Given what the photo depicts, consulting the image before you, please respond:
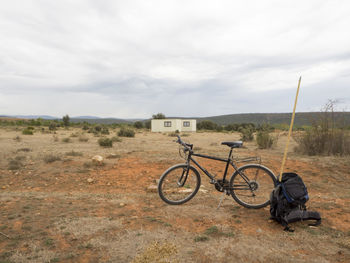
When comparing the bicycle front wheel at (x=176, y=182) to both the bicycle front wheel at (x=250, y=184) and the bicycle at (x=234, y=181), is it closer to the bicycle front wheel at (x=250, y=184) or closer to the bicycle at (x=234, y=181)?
the bicycle at (x=234, y=181)

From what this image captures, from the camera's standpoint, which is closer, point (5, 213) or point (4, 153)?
point (5, 213)

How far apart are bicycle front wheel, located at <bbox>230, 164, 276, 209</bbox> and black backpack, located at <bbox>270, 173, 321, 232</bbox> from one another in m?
0.60

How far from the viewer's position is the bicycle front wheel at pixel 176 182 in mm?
4246

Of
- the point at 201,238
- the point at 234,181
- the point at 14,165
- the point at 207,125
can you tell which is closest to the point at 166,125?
the point at 207,125

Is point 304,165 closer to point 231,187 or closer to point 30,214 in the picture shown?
point 231,187

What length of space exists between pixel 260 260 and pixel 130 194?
333 cm

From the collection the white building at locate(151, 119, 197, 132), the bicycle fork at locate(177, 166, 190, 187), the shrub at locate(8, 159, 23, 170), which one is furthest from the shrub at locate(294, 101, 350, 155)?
the white building at locate(151, 119, 197, 132)

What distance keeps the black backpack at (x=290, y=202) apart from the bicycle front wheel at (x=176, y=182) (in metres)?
1.47

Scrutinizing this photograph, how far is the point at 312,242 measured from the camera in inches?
117

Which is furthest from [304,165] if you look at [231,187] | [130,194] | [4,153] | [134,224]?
[4,153]

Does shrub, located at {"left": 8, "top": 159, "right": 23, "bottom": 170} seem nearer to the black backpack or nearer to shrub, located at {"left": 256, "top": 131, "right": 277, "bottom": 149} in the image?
the black backpack

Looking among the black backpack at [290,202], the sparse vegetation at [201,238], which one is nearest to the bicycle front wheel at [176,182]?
the sparse vegetation at [201,238]

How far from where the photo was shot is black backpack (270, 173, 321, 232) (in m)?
3.37

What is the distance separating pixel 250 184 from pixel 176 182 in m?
1.40
